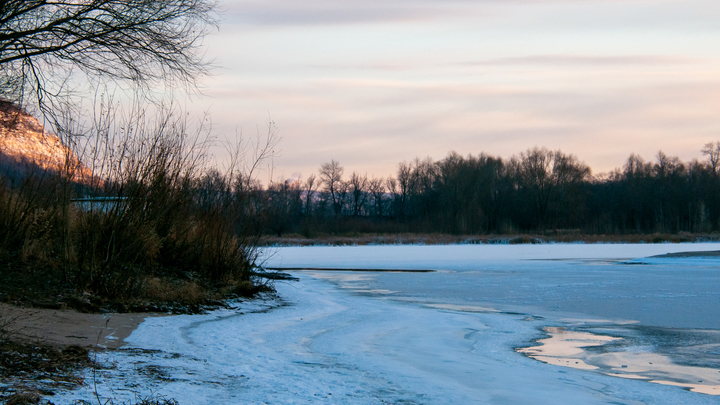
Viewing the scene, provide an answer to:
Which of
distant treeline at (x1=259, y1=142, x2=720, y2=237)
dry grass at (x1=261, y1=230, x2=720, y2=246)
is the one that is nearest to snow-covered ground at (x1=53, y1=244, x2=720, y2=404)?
dry grass at (x1=261, y1=230, x2=720, y2=246)

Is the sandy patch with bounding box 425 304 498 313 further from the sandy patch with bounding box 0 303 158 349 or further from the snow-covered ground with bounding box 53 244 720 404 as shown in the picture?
the sandy patch with bounding box 0 303 158 349

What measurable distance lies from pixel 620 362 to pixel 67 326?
5.69 m

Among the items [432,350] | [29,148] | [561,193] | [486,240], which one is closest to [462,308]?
[432,350]

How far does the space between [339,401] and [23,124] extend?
7.65m

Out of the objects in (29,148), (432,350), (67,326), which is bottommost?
(432,350)

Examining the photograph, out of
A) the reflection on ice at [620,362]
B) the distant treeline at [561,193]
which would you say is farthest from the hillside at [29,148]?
the distant treeline at [561,193]

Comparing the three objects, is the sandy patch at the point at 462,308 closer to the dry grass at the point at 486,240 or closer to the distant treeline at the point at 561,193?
the dry grass at the point at 486,240

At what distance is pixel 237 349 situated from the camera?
586cm

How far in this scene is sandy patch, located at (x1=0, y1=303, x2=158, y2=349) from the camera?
5.16m

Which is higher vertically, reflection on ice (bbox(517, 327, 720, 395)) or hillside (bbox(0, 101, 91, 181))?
hillside (bbox(0, 101, 91, 181))

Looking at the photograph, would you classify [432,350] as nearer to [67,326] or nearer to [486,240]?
[67,326]

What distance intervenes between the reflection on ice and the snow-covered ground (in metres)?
0.01

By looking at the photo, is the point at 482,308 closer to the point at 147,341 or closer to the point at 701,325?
the point at 701,325

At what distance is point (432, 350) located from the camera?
6551 millimetres
